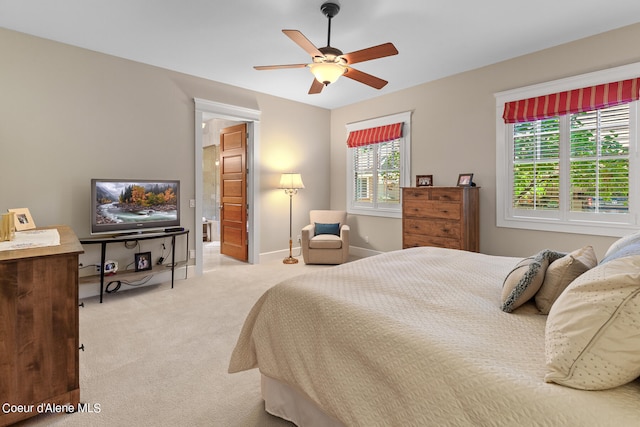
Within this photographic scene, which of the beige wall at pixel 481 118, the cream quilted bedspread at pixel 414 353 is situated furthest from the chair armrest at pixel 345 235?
the cream quilted bedspread at pixel 414 353

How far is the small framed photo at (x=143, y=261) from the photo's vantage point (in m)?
3.95

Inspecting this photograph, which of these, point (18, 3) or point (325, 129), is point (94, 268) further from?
point (325, 129)

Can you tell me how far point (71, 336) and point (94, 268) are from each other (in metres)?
2.32

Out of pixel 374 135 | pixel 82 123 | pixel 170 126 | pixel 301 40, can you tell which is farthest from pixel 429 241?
pixel 82 123

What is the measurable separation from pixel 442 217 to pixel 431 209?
187 millimetres

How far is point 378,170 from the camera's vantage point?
18.7 feet

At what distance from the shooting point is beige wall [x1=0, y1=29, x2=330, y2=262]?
10.8 ft

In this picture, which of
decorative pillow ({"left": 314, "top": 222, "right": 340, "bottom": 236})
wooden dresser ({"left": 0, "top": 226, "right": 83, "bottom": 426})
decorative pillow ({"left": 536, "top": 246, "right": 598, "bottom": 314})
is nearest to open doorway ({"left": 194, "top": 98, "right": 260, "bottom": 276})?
decorative pillow ({"left": 314, "top": 222, "right": 340, "bottom": 236})

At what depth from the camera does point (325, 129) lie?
6.34 m

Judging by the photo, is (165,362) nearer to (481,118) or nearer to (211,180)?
(481,118)

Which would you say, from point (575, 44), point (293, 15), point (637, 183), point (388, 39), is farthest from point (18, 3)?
point (637, 183)

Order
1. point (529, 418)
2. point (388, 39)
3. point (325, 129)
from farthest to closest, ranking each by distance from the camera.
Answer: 1. point (325, 129)
2. point (388, 39)
3. point (529, 418)

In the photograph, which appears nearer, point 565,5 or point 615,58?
point 565,5

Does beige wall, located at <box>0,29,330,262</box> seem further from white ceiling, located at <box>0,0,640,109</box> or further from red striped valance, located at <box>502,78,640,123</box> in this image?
red striped valance, located at <box>502,78,640,123</box>
